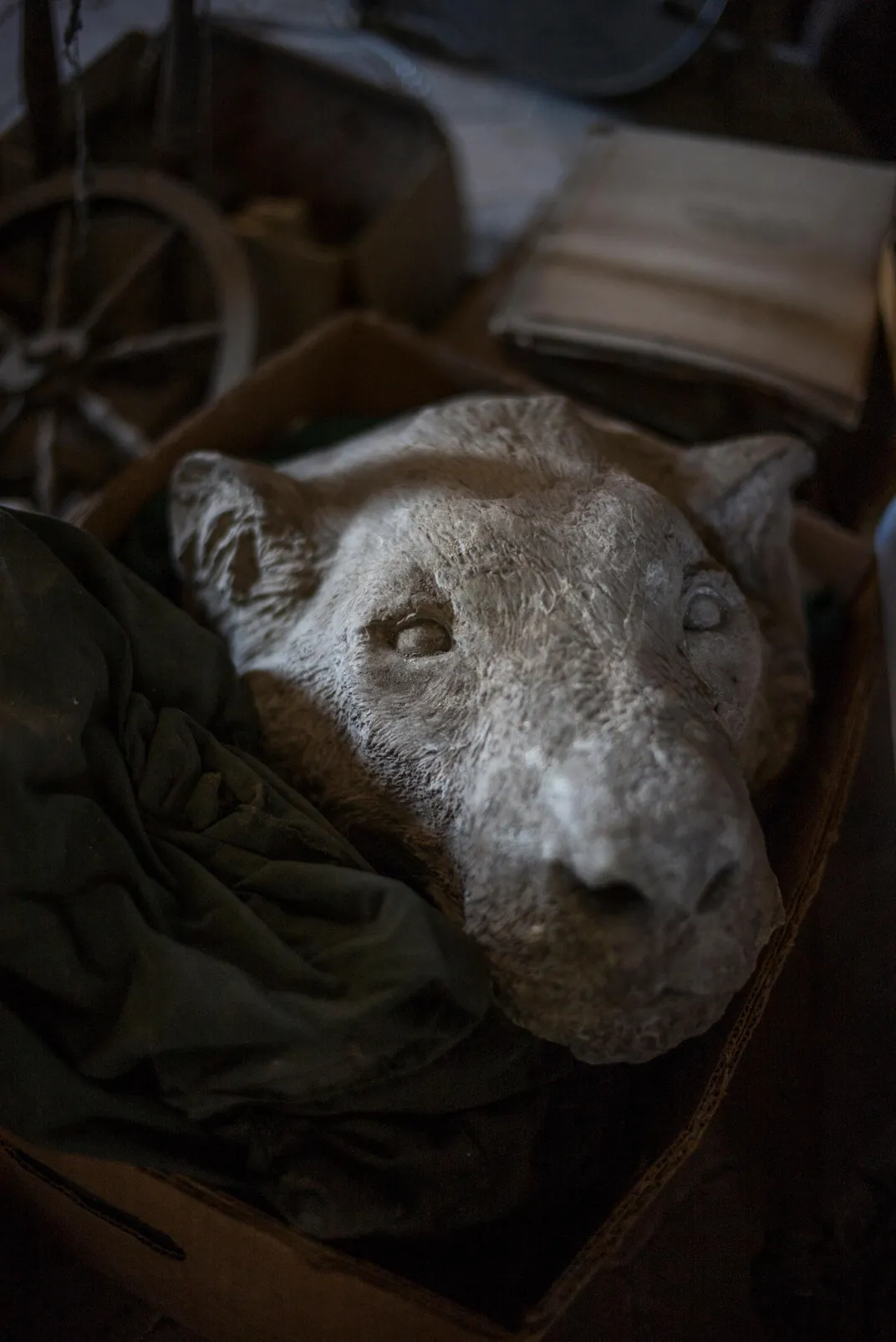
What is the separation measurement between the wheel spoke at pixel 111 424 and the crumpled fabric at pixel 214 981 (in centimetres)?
75

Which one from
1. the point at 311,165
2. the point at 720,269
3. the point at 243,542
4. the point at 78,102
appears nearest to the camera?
the point at 243,542

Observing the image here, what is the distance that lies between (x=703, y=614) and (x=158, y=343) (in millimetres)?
1205

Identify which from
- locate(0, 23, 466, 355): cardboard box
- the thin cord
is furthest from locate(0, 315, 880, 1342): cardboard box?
locate(0, 23, 466, 355): cardboard box

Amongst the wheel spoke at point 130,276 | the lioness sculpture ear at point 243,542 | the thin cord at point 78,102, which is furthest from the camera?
the wheel spoke at point 130,276

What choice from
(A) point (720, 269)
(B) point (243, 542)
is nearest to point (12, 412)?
(B) point (243, 542)

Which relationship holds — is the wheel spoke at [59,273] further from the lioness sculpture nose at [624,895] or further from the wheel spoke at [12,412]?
the lioness sculpture nose at [624,895]

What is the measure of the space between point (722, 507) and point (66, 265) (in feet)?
4.51

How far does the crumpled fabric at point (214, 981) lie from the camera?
91 cm

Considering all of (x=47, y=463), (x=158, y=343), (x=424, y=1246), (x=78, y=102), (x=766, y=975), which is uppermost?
(x=78, y=102)

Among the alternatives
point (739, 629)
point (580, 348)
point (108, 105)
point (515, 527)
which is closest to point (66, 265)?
point (108, 105)

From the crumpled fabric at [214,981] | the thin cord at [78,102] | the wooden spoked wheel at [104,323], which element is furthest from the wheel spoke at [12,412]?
the crumpled fabric at [214,981]

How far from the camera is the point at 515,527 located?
1110 mm

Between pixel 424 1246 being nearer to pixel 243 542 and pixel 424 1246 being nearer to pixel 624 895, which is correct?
pixel 624 895

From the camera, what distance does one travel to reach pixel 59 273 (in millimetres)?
1953
